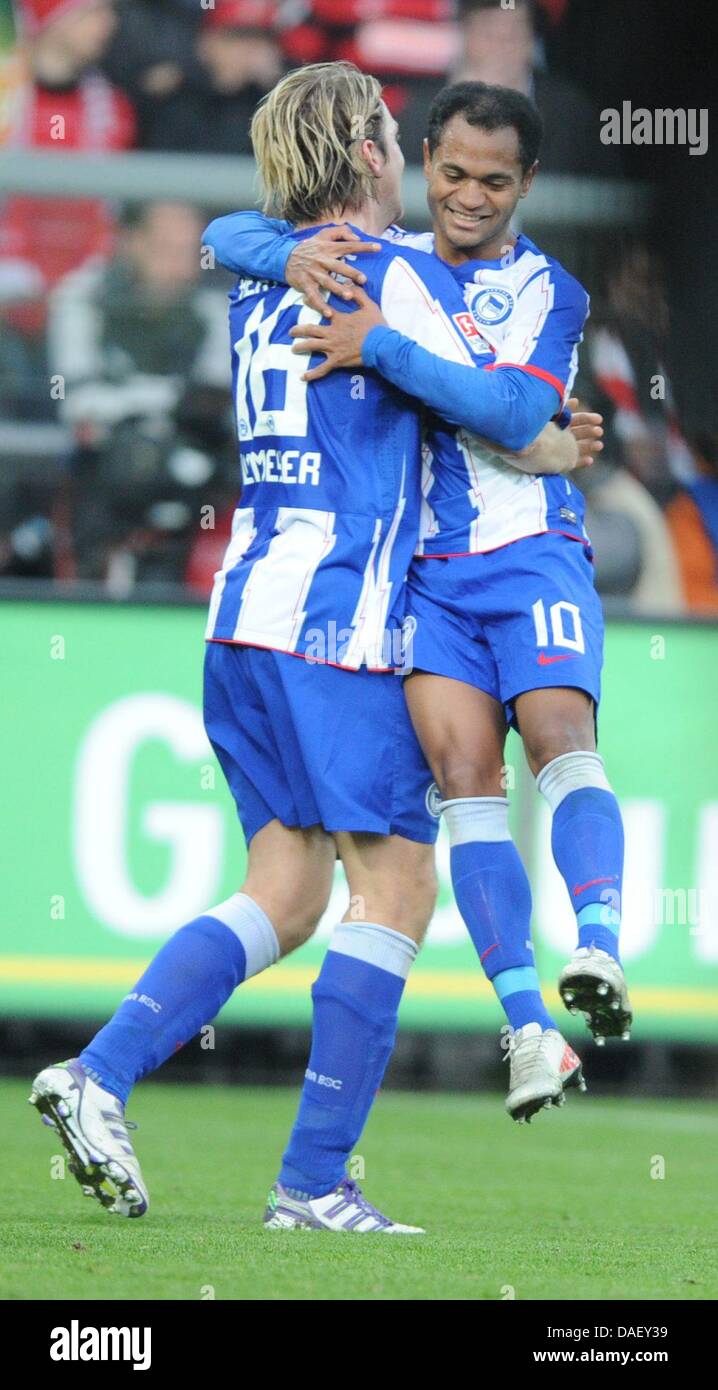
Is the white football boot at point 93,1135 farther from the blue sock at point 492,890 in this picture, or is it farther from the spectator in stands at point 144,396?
the spectator in stands at point 144,396

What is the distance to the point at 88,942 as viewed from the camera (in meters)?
6.12

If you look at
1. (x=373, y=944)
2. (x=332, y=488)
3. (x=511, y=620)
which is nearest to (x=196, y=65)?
(x=332, y=488)

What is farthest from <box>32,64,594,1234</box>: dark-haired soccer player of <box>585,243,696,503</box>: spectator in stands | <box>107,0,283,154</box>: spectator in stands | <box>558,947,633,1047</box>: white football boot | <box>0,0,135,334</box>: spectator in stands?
<box>107,0,283,154</box>: spectator in stands

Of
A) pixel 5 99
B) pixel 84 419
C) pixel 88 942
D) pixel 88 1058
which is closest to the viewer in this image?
pixel 88 1058

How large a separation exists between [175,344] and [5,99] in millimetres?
1596

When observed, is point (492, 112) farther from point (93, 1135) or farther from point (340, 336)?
point (93, 1135)

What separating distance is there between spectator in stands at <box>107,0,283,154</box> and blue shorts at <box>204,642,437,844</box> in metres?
4.99

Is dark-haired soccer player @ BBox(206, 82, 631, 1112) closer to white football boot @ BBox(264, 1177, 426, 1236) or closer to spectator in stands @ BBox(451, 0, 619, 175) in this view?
white football boot @ BBox(264, 1177, 426, 1236)

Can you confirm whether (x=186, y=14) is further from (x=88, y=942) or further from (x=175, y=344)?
(x=88, y=942)

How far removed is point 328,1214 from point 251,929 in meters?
0.49

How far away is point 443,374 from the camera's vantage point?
3.39m

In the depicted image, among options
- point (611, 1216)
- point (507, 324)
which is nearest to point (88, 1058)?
point (611, 1216)

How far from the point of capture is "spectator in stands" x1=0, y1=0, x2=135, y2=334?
25.1 feet

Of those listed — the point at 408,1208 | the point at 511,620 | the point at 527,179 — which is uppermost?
the point at 527,179
